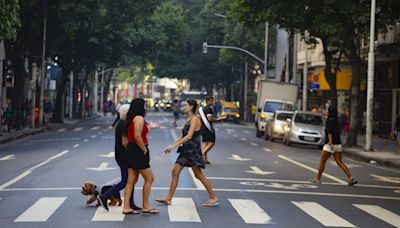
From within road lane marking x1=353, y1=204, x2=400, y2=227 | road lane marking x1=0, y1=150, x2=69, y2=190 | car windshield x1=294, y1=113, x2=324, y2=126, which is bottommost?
road lane marking x1=0, y1=150, x2=69, y2=190

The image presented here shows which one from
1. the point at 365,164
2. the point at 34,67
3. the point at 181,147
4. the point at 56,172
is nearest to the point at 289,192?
the point at 181,147

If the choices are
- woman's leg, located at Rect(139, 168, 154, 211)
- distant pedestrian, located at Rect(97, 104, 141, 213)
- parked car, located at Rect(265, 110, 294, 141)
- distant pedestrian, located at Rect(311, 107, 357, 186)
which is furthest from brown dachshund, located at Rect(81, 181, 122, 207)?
parked car, located at Rect(265, 110, 294, 141)

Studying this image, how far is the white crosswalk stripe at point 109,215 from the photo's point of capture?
12391 millimetres

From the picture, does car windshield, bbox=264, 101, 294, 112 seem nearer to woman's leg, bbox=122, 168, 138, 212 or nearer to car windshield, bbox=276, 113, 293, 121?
car windshield, bbox=276, 113, 293, 121

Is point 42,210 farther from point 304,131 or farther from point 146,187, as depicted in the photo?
point 304,131

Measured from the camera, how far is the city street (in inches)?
491

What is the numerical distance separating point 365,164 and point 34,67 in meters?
28.4

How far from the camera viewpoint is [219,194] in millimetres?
15961

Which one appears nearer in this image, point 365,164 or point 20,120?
point 365,164

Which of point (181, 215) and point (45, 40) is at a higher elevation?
point (45, 40)

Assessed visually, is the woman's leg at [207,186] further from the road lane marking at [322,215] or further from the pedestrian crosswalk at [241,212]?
the road lane marking at [322,215]

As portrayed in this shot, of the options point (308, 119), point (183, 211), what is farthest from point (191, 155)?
point (308, 119)

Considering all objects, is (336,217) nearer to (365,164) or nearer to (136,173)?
(136,173)

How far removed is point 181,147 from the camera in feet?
47.1
